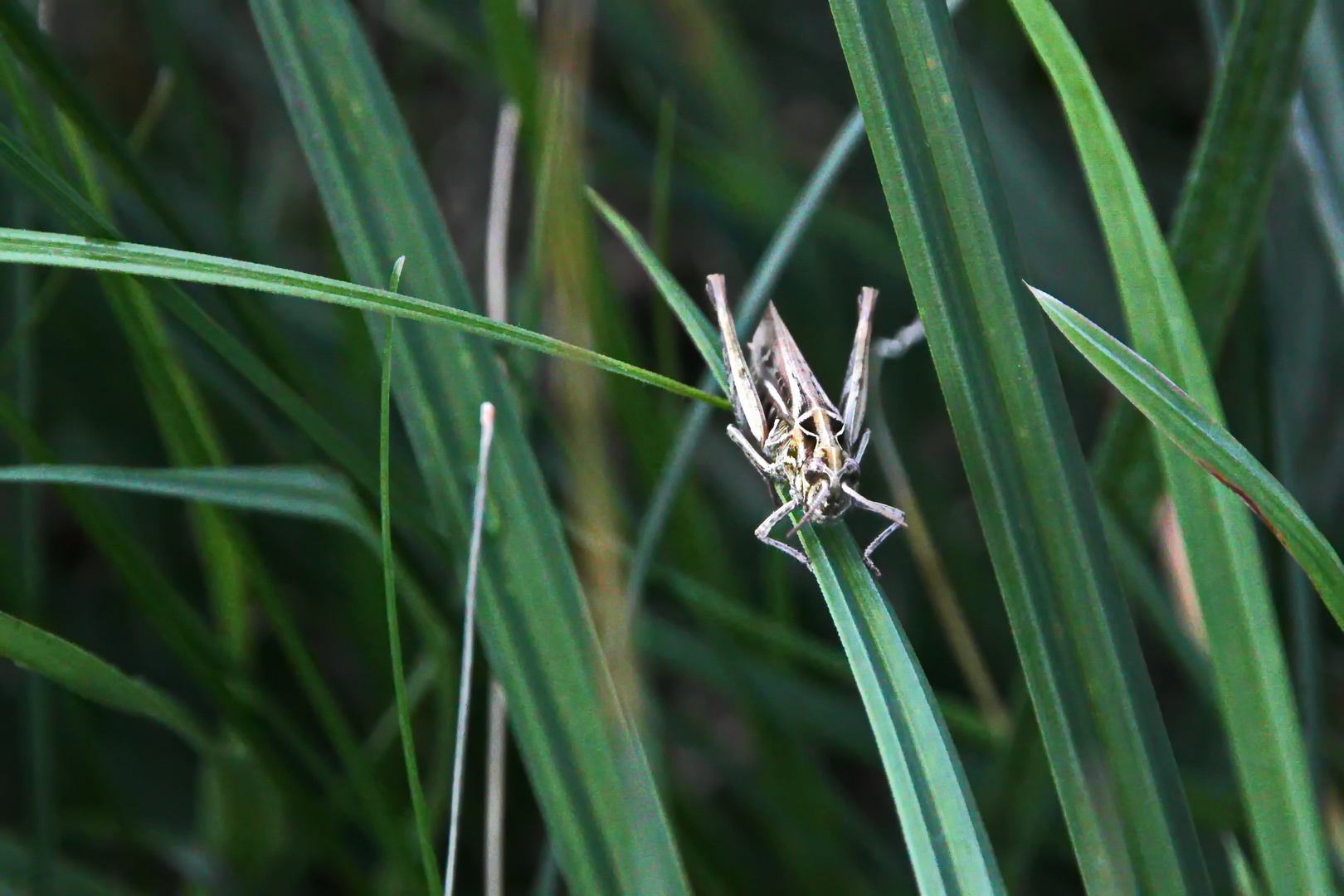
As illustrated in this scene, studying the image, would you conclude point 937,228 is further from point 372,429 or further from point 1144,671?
point 372,429

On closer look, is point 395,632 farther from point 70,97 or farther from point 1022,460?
point 70,97

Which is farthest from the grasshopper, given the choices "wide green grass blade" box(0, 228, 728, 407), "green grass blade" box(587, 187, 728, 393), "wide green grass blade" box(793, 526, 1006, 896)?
"wide green grass blade" box(0, 228, 728, 407)

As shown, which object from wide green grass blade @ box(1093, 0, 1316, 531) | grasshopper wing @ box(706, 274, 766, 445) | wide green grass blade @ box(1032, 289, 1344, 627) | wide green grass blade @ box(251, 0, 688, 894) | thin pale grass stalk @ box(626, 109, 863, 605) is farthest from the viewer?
grasshopper wing @ box(706, 274, 766, 445)

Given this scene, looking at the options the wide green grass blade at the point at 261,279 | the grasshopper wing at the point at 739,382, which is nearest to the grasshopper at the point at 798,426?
the grasshopper wing at the point at 739,382

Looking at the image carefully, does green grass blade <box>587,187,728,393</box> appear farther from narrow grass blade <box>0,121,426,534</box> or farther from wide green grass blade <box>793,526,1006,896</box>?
narrow grass blade <box>0,121,426,534</box>

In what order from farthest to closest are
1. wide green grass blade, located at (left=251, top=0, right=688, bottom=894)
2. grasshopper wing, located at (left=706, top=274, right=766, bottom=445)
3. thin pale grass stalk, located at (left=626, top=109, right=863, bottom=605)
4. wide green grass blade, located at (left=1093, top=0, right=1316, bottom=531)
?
grasshopper wing, located at (left=706, top=274, right=766, bottom=445)
thin pale grass stalk, located at (left=626, top=109, right=863, bottom=605)
wide green grass blade, located at (left=1093, top=0, right=1316, bottom=531)
wide green grass blade, located at (left=251, top=0, right=688, bottom=894)

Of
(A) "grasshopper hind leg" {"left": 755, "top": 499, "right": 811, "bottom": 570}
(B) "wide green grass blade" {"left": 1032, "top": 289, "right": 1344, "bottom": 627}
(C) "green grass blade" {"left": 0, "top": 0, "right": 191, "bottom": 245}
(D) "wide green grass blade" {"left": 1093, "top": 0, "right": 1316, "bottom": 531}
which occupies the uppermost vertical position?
(C) "green grass blade" {"left": 0, "top": 0, "right": 191, "bottom": 245}

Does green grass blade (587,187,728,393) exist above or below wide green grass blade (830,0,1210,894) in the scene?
above
